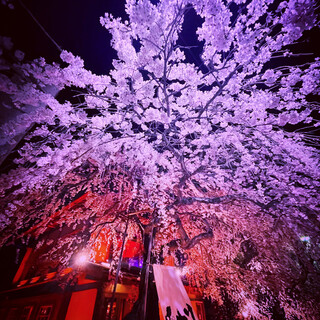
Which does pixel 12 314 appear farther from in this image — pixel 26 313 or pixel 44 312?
pixel 44 312

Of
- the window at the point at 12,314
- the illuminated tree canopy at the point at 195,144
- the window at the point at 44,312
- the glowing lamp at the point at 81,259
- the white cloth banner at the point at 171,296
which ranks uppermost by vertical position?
the illuminated tree canopy at the point at 195,144

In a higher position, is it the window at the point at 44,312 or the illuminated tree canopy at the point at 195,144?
the illuminated tree canopy at the point at 195,144

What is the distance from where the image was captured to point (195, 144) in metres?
6.95

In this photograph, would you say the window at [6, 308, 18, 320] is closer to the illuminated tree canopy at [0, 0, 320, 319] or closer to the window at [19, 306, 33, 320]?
the window at [19, 306, 33, 320]

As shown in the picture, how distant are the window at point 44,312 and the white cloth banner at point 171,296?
8710 millimetres

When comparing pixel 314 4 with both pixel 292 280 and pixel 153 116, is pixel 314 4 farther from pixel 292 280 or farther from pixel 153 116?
pixel 292 280

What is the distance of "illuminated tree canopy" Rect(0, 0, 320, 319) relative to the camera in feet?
14.4

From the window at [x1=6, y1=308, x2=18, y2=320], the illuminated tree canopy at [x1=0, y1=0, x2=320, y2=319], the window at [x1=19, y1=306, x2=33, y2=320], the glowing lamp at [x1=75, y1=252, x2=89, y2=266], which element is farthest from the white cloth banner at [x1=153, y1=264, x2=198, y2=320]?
the window at [x1=6, y1=308, x2=18, y2=320]

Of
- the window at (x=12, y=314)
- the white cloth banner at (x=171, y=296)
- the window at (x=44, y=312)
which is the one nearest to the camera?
the white cloth banner at (x=171, y=296)

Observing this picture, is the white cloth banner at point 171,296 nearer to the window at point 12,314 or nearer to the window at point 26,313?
the window at point 26,313

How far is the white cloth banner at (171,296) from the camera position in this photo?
4.14m

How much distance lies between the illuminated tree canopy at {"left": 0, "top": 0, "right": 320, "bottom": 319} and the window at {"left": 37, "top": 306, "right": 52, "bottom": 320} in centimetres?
569

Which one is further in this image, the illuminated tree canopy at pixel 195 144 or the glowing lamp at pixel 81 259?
the glowing lamp at pixel 81 259

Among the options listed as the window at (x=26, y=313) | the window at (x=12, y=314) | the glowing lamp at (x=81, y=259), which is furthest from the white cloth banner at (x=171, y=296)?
the window at (x=12, y=314)
